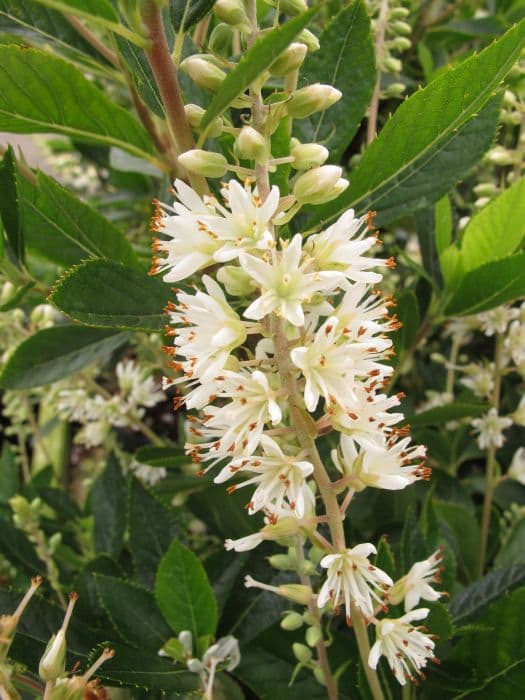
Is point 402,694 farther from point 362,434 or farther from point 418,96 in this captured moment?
point 418,96

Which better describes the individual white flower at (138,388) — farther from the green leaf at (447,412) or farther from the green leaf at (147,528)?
the green leaf at (447,412)

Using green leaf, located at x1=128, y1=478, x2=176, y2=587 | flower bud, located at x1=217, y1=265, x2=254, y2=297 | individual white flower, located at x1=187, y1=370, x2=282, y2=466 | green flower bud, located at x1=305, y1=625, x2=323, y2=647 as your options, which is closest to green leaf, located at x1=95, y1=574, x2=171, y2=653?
green leaf, located at x1=128, y1=478, x2=176, y2=587

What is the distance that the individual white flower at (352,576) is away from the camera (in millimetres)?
634

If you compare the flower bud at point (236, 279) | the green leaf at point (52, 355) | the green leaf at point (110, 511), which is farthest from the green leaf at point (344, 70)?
the green leaf at point (110, 511)

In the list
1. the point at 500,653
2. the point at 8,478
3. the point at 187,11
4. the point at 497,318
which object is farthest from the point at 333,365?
the point at 8,478

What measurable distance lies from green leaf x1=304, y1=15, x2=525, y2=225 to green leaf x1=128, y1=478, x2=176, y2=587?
52cm

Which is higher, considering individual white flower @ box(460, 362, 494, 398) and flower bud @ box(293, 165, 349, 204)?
flower bud @ box(293, 165, 349, 204)

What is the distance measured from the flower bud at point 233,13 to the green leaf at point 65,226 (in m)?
0.33

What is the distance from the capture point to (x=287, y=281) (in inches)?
22.7

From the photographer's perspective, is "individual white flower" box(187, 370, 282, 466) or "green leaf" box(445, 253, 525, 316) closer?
"individual white flower" box(187, 370, 282, 466)

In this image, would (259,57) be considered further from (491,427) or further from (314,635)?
(491,427)

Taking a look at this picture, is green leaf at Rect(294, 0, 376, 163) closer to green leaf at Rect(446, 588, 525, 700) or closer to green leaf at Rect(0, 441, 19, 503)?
green leaf at Rect(446, 588, 525, 700)

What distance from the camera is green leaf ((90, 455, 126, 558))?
129cm

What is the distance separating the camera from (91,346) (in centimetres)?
104
